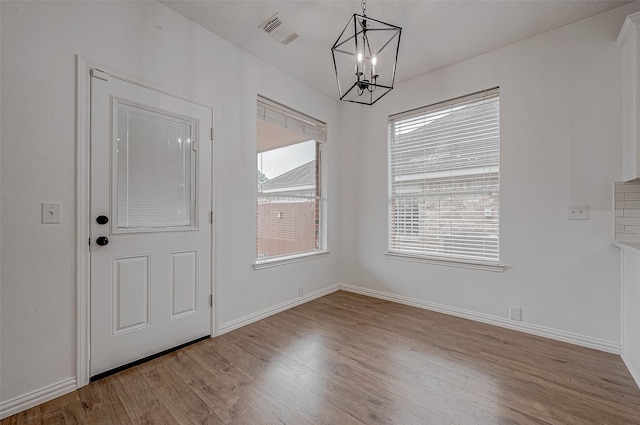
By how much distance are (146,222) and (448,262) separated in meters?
3.09

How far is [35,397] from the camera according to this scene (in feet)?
5.52

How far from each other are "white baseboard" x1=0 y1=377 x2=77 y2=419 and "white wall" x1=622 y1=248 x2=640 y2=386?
3821 millimetres

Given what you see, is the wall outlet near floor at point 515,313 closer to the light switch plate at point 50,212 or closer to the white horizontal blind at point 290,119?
the white horizontal blind at point 290,119

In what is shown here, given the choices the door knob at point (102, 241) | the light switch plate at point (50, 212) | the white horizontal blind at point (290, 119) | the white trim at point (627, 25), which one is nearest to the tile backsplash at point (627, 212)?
the white trim at point (627, 25)

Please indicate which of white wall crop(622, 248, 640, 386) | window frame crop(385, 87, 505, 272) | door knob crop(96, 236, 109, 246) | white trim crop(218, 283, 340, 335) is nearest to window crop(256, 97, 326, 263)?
white trim crop(218, 283, 340, 335)

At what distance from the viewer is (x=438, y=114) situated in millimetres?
3332

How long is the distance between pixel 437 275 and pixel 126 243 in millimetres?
3147

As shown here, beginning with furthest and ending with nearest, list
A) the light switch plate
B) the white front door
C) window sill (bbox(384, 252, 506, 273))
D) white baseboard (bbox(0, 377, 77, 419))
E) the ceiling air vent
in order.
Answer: window sill (bbox(384, 252, 506, 273))
the ceiling air vent
the white front door
the light switch plate
white baseboard (bbox(0, 377, 77, 419))

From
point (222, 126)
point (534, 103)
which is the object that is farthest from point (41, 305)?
point (534, 103)

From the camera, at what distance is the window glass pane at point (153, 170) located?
2.08m

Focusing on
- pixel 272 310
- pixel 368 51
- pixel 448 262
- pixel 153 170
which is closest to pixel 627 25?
pixel 368 51

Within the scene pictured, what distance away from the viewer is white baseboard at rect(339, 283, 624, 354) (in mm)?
2368

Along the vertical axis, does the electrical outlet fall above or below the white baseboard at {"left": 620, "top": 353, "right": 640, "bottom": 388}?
above

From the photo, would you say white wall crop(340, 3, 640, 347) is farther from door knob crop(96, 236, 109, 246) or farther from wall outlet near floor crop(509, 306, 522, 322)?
door knob crop(96, 236, 109, 246)
